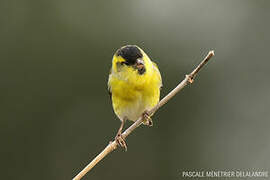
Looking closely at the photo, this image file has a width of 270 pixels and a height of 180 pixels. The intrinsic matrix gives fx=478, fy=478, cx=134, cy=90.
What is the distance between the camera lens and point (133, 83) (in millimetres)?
5188

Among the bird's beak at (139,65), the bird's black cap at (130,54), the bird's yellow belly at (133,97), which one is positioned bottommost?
the bird's yellow belly at (133,97)

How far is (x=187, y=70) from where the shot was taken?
32.5 feet

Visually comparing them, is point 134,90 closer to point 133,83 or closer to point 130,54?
point 133,83

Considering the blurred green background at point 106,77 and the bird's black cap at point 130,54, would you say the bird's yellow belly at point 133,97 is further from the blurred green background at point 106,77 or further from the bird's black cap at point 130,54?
the blurred green background at point 106,77

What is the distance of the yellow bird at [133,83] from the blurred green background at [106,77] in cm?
398

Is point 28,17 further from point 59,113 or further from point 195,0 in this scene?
point 195,0

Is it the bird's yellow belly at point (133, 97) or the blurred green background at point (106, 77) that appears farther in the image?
the blurred green background at point (106, 77)

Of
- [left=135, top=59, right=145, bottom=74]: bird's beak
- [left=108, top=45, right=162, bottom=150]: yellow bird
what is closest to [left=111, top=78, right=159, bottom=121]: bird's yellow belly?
[left=108, top=45, right=162, bottom=150]: yellow bird

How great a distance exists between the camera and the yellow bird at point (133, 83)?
5.13m

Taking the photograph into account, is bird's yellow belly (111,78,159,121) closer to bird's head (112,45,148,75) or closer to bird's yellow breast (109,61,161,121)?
bird's yellow breast (109,61,161,121)

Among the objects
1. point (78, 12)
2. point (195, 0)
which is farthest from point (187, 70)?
point (78, 12)

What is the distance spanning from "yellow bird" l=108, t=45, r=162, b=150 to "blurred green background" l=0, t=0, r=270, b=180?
157 inches

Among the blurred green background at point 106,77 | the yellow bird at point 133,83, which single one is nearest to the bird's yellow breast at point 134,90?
the yellow bird at point 133,83

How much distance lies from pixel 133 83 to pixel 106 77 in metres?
4.60
